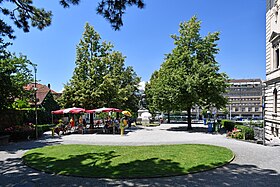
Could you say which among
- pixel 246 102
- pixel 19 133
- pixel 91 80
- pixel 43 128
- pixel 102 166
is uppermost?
pixel 91 80

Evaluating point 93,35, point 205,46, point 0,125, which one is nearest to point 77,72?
point 93,35

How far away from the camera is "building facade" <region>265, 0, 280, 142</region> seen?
20.6m

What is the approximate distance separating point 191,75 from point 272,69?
8.27m

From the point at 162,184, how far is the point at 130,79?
35834mm

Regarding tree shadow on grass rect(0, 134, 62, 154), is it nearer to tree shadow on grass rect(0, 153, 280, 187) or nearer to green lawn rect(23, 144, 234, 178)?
green lawn rect(23, 144, 234, 178)

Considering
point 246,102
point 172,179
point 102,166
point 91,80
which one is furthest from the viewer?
point 246,102

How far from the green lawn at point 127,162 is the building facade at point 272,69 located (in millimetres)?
12096

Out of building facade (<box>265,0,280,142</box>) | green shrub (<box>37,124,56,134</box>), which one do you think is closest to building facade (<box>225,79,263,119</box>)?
building facade (<box>265,0,280,142</box>)

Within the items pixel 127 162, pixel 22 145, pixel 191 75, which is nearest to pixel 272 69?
pixel 191 75

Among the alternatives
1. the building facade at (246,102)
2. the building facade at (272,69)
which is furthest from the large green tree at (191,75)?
the building facade at (246,102)

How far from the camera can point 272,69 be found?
865 inches

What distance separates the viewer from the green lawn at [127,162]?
8.41 metres

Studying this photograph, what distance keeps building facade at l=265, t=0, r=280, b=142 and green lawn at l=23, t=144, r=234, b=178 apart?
39.7 ft

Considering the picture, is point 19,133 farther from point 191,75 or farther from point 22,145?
point 191,75
